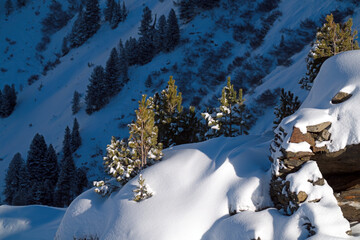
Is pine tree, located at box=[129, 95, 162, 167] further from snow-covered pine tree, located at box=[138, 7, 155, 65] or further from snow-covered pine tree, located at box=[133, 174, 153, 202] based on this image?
snow-covered pine tree, located at box=[138, 7, 155, 65]

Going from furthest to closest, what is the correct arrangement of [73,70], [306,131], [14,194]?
1. [73,70]
2. [14,194]
3. [306,131]

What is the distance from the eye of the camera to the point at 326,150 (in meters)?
11.2

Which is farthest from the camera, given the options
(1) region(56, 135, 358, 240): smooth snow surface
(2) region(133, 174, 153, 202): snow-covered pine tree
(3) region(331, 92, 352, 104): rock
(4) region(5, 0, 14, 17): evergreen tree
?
(4) region(5, 0, 14, 17): evergreen tree

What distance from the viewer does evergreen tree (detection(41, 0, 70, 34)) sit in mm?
77938

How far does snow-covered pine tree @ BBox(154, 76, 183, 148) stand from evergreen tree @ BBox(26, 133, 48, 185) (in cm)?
2583

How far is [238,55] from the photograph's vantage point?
49.2 metres

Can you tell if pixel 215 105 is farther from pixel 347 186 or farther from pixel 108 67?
pixel 347 186

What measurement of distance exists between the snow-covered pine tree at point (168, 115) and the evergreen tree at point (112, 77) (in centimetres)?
2704

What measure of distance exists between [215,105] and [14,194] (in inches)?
1140

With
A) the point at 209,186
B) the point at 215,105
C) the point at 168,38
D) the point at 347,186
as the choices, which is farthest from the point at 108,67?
the point at 347,186

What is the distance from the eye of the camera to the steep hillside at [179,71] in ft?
134

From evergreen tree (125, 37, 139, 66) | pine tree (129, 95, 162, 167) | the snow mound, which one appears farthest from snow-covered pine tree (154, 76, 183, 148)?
evergreen tree (125, 37, 139, 66)

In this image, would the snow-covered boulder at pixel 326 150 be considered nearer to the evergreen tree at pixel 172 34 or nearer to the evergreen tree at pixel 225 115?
the evergreen tree at pixel 225 115

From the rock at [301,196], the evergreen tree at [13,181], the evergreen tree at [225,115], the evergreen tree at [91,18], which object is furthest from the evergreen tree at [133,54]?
the rock at [301,196]
